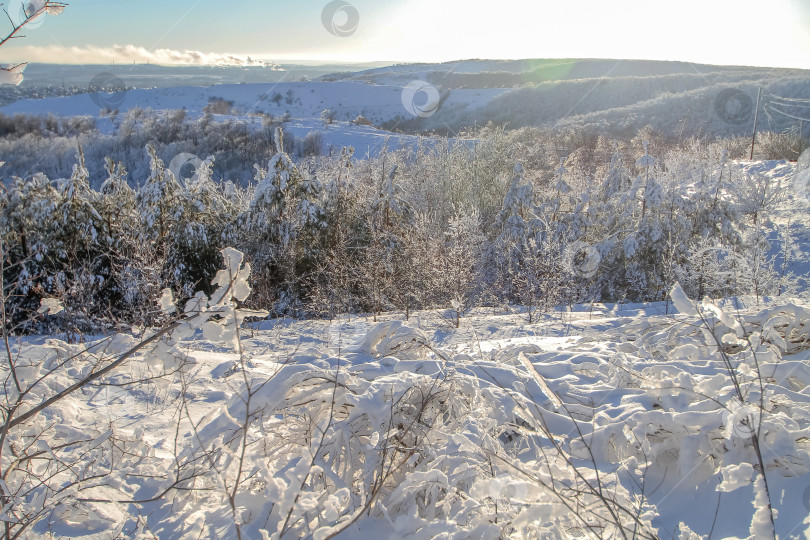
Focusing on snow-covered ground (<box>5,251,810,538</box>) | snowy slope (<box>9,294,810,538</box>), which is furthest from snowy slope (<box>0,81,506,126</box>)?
snow-covered ground (<box>5,251,810,538</box>)

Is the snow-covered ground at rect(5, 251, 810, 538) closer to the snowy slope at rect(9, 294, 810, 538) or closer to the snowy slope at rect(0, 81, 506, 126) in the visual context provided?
the snowy slope at rect(9, 294, 810, 538)

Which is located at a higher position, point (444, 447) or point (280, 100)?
point (280, 100)

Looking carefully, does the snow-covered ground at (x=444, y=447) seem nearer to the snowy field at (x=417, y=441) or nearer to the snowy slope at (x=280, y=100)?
the snowy field at (x=417, y=441)

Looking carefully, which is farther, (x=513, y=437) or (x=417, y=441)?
(x=513, y=437)

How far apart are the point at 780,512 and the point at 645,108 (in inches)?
1448

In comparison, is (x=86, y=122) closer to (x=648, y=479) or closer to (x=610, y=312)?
(x=610, y=312)

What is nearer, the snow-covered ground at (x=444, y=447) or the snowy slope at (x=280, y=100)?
the snow-covered ground at (x=444, y=447)

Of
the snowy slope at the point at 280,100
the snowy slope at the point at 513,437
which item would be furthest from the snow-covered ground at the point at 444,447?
the snowy slope at the point at 280,100

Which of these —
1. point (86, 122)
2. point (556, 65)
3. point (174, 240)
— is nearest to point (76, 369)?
point (174, 240)

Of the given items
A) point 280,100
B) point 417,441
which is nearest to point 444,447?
point 417,441

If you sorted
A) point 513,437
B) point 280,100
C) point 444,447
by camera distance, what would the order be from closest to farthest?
point 444,447
point 513,437
point 280,100

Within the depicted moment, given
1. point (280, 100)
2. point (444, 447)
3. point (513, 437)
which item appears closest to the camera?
point (444, 447)

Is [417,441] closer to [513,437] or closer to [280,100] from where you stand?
[513,437]

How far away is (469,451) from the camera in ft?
5.49
